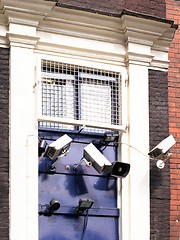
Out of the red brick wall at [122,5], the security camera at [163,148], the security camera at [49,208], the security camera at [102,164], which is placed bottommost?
the security camera at [49,208]

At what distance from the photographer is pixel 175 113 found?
10789 mm

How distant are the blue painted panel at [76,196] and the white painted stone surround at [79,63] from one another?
168mm

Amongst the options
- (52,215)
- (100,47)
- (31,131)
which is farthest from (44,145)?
(100,47)

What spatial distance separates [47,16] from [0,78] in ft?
3.22

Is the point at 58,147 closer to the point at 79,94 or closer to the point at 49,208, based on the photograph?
the point at 49,208

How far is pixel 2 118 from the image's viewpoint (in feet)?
31.0

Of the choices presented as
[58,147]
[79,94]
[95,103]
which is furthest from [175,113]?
[58,147]

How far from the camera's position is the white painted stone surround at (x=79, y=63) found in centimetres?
937

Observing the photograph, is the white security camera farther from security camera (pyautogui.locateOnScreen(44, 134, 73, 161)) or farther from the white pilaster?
the white pilaster

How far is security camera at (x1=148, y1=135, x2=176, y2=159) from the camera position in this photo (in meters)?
9.89

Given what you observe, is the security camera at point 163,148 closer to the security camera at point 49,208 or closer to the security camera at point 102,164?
the security camera at point 102,164

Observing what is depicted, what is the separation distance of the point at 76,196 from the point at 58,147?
2.50 ft

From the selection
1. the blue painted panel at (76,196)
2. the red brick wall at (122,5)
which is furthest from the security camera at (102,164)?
the red brick wall at (122,5)

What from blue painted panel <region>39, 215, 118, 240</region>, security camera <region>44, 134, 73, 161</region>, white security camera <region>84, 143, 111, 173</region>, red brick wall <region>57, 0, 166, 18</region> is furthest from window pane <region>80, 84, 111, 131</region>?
blue painted panel <region>39, 215, 118, 240</region>
